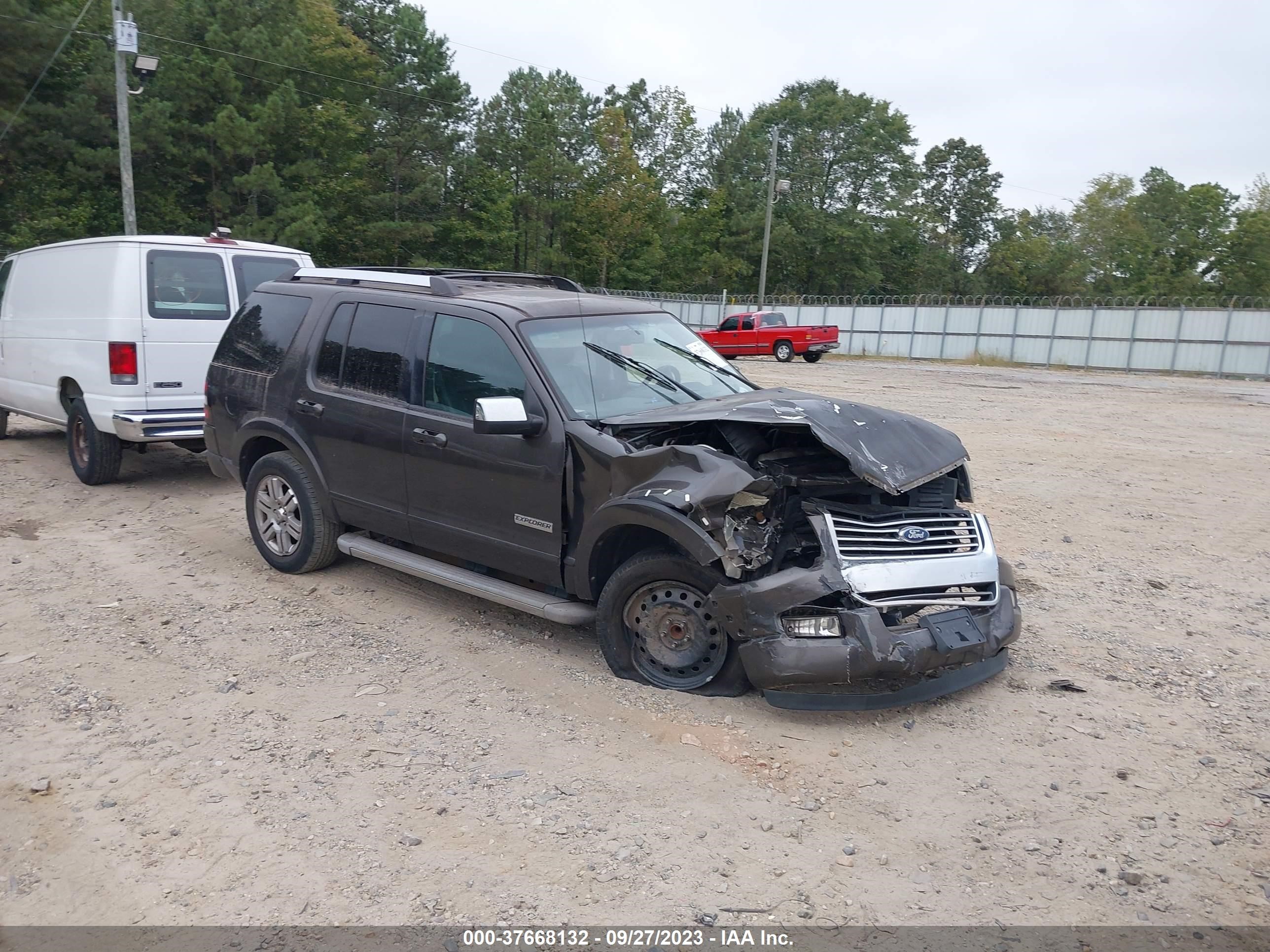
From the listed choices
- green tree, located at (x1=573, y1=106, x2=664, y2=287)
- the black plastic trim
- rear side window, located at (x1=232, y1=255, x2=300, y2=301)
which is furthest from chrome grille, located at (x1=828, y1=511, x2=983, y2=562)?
green tree, located at (x1=573, y1=106, x2=664, y2=287)

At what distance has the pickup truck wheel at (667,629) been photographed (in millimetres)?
4418

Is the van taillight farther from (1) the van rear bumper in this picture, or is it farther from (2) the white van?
(1) the van rear bumper

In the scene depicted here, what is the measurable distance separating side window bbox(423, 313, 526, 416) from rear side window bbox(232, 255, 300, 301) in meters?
3.99

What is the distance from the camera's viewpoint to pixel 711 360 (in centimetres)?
607

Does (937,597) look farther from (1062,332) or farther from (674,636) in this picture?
(1062,332)

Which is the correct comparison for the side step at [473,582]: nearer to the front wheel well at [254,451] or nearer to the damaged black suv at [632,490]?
the damaged black suv at [632,490]

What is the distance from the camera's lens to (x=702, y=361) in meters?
5.95

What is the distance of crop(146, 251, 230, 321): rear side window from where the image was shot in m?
8.22

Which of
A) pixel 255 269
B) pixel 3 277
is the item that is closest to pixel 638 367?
pixel 255 269

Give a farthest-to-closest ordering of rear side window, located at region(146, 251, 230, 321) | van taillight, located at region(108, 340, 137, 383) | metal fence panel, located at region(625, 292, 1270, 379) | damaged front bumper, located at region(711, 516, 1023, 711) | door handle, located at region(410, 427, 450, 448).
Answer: metal fence panel, located at region(625, 292, 1270, 379) → rear side window, located at region(146, 251, 230, 321) → van taillight, located at region(108, 340, 137, 383) → door handle, located at region(410, 427, 450, 448) → damaged front bumper, located at region(711, 516, 1023, 711)

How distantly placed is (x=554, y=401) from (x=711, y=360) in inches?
59.7

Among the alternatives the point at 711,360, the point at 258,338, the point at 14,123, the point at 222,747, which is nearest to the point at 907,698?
the point at 711,360

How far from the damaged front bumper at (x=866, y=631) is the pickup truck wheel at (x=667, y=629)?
6.7 inches

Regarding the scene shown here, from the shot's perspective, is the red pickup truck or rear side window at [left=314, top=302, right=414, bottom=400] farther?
the red pickup truck
